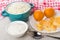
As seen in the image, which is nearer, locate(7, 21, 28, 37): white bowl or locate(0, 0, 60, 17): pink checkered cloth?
locate(7, 21, 28, 37): white bowl

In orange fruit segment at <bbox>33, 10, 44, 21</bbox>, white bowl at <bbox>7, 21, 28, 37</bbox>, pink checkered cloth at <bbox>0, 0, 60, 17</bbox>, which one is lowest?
white bowl at <bbox>7, 21, 28, 37</bbox>

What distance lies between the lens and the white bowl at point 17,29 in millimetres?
742

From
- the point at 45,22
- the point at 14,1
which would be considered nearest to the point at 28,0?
the point at 14,1

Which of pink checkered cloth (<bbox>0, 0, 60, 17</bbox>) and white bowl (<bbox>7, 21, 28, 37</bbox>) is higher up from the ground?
pink checkered cloth (<bbox>0, 0, 60, 17</bbox>)

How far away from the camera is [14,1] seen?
2.99ft

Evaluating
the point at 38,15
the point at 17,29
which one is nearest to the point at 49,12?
the point at 38,15

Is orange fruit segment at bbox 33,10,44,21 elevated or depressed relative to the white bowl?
elevated

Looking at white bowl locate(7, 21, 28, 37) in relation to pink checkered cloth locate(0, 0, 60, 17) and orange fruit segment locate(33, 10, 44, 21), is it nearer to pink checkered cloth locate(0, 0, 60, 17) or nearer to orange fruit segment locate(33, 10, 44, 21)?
orange fruit segment locate(33, 10, 44, 21)

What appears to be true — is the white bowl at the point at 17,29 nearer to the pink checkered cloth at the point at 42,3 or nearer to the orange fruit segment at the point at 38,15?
the orange fruit segment at the point at 38,15

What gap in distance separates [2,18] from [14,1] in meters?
0.12

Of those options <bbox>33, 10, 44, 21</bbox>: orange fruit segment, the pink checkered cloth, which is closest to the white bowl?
<bbox>33, 10, 44, 21</bbox>: orange fruit segment

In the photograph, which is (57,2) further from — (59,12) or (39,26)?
(39,26)

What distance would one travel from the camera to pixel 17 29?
29.7 inches

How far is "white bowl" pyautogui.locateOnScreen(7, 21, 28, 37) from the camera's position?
29.2 inches
